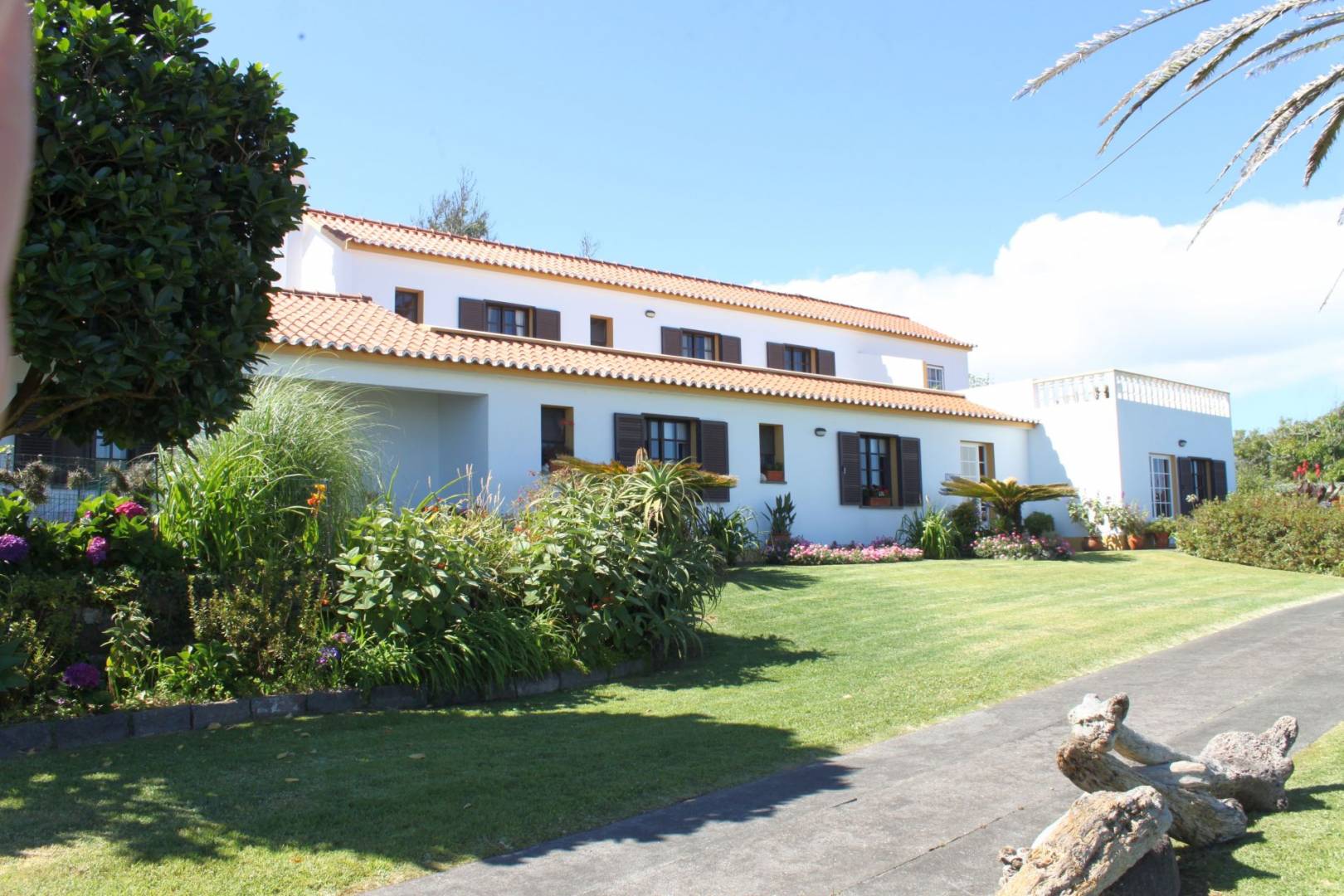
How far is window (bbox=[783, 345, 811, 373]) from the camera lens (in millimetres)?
28078

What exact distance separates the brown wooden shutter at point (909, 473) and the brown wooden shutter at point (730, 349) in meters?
5.30

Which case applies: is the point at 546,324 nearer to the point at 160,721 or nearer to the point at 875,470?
the point at 875,470

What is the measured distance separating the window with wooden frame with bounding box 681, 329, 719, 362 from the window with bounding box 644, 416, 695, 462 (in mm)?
6305

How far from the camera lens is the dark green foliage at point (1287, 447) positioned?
4454cm

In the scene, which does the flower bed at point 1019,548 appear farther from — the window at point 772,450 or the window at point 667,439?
the window at point 667,439

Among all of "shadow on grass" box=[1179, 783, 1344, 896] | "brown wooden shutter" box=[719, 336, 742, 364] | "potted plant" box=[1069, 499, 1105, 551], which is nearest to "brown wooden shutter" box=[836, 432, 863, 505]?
"brown wooden shutter" box=[719, 336, 742, 364]

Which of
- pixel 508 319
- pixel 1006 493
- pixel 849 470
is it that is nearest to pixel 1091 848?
pixel 1006 493

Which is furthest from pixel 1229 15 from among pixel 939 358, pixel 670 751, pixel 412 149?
pixel 939 358

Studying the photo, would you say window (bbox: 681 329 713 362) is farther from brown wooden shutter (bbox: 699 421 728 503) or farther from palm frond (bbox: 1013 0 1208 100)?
palm frond (bbox: 1013 0 1208 100)

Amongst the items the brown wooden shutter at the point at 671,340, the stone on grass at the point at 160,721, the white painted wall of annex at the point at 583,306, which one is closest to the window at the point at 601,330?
the white painted wall of annex at the point at 583,306

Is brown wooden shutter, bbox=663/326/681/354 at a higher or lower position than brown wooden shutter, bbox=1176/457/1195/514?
higher

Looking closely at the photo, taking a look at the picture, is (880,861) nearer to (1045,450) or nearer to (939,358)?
(1045,450)

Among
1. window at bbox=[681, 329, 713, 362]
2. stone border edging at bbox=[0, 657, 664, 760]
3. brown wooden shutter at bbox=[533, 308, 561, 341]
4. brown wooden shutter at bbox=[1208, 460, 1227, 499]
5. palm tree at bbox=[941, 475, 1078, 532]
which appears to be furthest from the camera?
brown wooden shutter at bbox=[1208, 460, 1227, 499]

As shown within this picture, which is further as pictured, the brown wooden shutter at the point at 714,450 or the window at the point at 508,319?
the window at the point at 508,319
